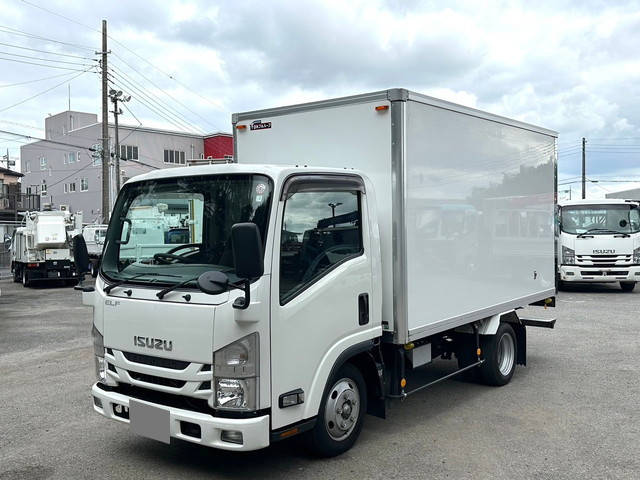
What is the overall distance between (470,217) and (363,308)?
1843mm

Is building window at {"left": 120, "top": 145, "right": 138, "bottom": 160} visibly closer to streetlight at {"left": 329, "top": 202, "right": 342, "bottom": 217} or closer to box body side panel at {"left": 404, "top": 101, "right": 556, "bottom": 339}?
box body side panel at {"left": 404, "top": 101, "right": 556, "bottom": 339}

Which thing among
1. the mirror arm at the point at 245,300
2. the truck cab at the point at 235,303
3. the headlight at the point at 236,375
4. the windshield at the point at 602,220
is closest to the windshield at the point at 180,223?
the truck cab at the point at 235,303

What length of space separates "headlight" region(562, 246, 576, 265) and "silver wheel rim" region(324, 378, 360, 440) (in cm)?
1336

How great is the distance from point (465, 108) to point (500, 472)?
11.1 ft

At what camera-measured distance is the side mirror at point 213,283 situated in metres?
3.98

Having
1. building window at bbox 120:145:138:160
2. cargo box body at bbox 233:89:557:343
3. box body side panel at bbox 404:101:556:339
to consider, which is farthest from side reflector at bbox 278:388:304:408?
building window at bbox 120:145:138:160

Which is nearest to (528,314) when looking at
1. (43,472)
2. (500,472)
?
(500,472)

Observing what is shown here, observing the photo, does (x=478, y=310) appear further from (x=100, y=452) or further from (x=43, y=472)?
(x=43, y=472)

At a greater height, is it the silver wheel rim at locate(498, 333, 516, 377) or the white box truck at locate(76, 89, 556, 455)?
the white box truck at locate(76, 89, 556, 455)

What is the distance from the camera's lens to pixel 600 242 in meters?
16.4

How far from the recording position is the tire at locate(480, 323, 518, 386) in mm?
6904

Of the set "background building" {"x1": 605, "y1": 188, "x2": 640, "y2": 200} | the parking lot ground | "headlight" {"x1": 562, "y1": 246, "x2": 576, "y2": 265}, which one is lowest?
the parking lot ground

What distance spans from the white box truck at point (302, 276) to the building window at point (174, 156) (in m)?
46.5

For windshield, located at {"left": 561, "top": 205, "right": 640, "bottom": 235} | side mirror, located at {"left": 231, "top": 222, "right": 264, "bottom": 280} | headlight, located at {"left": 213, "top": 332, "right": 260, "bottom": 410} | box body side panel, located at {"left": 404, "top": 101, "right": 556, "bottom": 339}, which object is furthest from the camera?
windshield, located at {"left": 561, "top": 205, "right": 640, "bottom": 235}
